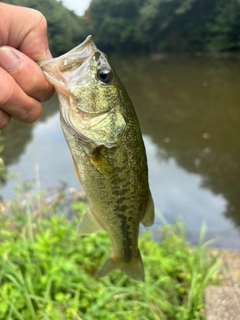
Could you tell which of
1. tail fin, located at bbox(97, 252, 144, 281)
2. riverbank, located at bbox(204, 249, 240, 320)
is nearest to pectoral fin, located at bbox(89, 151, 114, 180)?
tail fin, located at bbox(97, 252, 144, 281)

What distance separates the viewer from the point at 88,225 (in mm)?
1779

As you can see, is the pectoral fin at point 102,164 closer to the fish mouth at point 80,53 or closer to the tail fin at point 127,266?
the fish mouth at point 80,53

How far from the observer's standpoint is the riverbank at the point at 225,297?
254cm

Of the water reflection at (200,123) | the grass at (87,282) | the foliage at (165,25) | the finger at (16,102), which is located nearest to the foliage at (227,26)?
the foliage at (165,25)

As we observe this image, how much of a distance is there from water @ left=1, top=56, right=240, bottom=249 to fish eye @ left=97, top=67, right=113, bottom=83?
11.4 feet

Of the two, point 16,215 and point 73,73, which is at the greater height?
point 73,73

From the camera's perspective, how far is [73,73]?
4.61 ft

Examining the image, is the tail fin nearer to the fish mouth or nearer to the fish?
the fish

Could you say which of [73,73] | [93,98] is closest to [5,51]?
[73,73]

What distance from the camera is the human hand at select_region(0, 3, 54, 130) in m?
1.30

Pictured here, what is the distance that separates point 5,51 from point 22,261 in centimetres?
200

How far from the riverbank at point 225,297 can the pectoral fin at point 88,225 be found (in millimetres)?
1363

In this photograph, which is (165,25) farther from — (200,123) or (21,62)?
(21,62)

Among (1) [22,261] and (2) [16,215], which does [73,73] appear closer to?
(1) [22,261]
